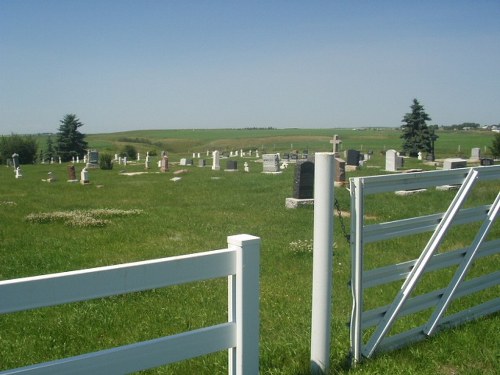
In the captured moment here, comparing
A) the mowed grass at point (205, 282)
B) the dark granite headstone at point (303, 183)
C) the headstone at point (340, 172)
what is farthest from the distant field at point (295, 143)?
the mowed grass at point (205, 282)

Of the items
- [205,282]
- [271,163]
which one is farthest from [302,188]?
[271,163]

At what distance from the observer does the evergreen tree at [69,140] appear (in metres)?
58.6

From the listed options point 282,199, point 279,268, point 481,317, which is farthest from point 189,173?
point 481,317

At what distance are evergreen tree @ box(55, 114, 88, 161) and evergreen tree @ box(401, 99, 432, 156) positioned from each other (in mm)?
38632

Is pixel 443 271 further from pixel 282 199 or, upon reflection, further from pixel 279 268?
pixel 282 199

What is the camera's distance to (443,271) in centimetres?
720

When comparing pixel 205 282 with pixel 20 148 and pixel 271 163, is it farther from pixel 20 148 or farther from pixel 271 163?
pixel 20 148

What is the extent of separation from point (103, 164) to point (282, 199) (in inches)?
848

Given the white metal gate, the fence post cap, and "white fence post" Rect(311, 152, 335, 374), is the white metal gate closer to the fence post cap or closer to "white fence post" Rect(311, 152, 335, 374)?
"white fence post" Rect(311, 152, 335, 374)

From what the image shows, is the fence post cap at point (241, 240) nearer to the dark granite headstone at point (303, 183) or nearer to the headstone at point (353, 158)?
the dark granite headstone at point (303, 183)

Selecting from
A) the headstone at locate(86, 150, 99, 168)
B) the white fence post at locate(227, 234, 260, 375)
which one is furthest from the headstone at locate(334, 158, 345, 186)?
the headstone at locate(86, 150, 99, 168)

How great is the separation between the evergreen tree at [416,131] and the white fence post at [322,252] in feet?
166

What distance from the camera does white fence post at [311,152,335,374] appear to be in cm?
334

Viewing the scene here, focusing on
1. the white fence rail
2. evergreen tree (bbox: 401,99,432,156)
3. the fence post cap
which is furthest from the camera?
evergreen tree (bbox: 401,99,432,156)
